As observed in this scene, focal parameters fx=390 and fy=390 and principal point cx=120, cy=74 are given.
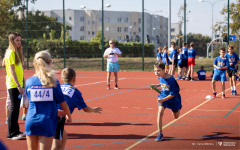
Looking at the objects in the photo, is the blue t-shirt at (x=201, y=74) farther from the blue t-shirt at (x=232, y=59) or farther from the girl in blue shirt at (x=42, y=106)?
the girl in blue shirt at (x=42, y=106)

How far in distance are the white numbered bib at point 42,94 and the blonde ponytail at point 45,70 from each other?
65 millimetres

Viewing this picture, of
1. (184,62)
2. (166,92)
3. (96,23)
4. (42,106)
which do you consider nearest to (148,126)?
(166,92)

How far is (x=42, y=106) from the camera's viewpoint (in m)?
4.18

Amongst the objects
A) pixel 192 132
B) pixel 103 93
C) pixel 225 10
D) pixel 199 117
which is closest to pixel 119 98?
pixel 103 93

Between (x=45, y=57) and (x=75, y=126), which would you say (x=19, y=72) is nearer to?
(x=75, y=126)

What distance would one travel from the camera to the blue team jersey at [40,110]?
162 inches

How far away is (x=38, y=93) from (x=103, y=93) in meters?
9.57

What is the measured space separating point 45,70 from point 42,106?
0.39 m

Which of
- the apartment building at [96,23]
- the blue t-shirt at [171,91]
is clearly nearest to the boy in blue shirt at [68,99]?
the blue t-shirt at [171,91]

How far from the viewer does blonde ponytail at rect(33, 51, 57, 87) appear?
4.15 m

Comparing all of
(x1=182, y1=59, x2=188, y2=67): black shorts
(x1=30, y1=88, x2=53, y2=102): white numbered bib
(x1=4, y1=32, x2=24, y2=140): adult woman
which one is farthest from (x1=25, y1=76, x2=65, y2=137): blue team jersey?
(x1=182, y1=59, x2=188, y2=67): black shorts

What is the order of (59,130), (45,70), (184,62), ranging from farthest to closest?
(184,62) → (59,130) → (45,70)

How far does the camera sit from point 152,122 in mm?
8234

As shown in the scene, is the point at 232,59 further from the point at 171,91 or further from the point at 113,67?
the point at 171,91
